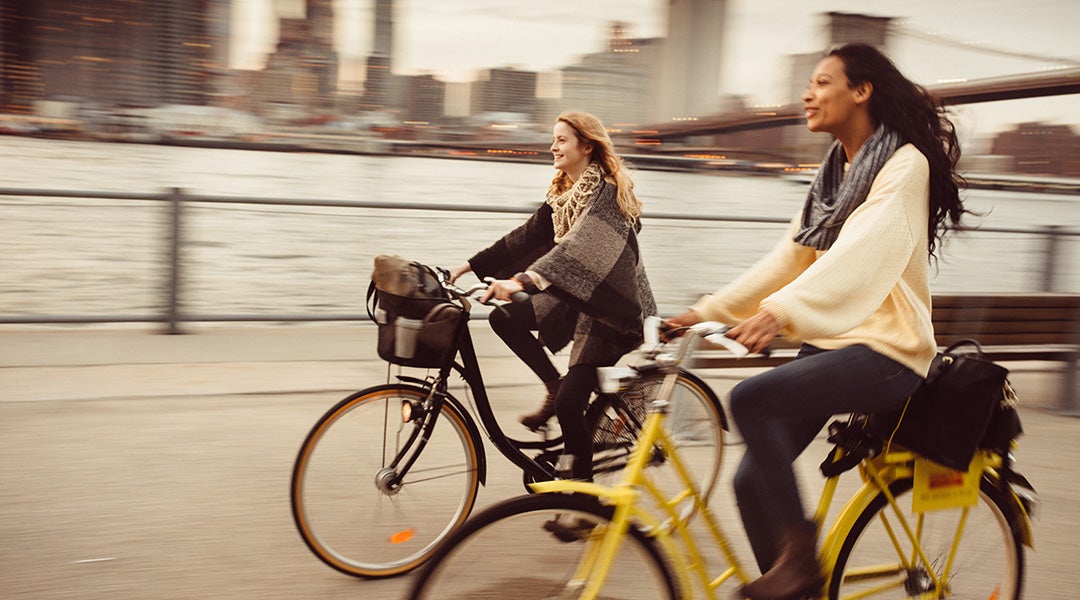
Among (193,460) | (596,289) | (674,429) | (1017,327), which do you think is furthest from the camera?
(1017,327)

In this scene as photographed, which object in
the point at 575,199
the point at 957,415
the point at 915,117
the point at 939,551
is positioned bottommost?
the point at 939,551

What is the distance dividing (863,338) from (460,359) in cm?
140

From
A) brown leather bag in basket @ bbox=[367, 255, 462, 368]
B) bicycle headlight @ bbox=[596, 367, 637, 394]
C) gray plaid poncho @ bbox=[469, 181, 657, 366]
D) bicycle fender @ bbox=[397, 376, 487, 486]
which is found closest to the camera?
bicycle headlight @ bbox=[596, 367, 637, 394]

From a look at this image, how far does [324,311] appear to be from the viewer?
25.6 ft

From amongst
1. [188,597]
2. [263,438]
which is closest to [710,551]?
[188,597]

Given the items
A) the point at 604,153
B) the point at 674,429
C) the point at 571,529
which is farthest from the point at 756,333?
the point at 674,429

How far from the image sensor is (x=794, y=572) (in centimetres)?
236

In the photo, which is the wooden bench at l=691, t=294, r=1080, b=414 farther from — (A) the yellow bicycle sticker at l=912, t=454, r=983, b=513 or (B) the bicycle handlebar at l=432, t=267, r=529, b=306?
(A) the yellow bicycle sticker at l=912, t=454, r=983, b=513

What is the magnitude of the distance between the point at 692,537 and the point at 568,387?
0.97 metres

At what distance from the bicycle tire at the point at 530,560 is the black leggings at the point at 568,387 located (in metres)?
1.28

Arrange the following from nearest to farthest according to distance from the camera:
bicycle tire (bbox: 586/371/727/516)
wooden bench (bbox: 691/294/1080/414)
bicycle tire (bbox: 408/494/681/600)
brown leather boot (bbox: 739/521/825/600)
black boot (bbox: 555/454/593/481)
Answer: bicycle tire (bbox: 408/494/681/600), brown leather boot (bbox: 739/521/825/600), black boot (bbox: 555/454/593/481), bicycle tire (bbox: 586/371/727/516), wooden bench (bbox: 691/294/1080/414)

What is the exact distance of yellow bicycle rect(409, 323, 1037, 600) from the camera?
2.13 meters

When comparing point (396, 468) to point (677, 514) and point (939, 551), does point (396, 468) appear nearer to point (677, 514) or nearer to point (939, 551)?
point (677, 514)

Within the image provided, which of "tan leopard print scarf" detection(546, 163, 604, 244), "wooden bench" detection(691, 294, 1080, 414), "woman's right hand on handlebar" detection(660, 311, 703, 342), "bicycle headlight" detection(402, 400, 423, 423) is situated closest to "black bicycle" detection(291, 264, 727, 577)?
"bicycle headlight" detection(402, 400, 423, 423)
